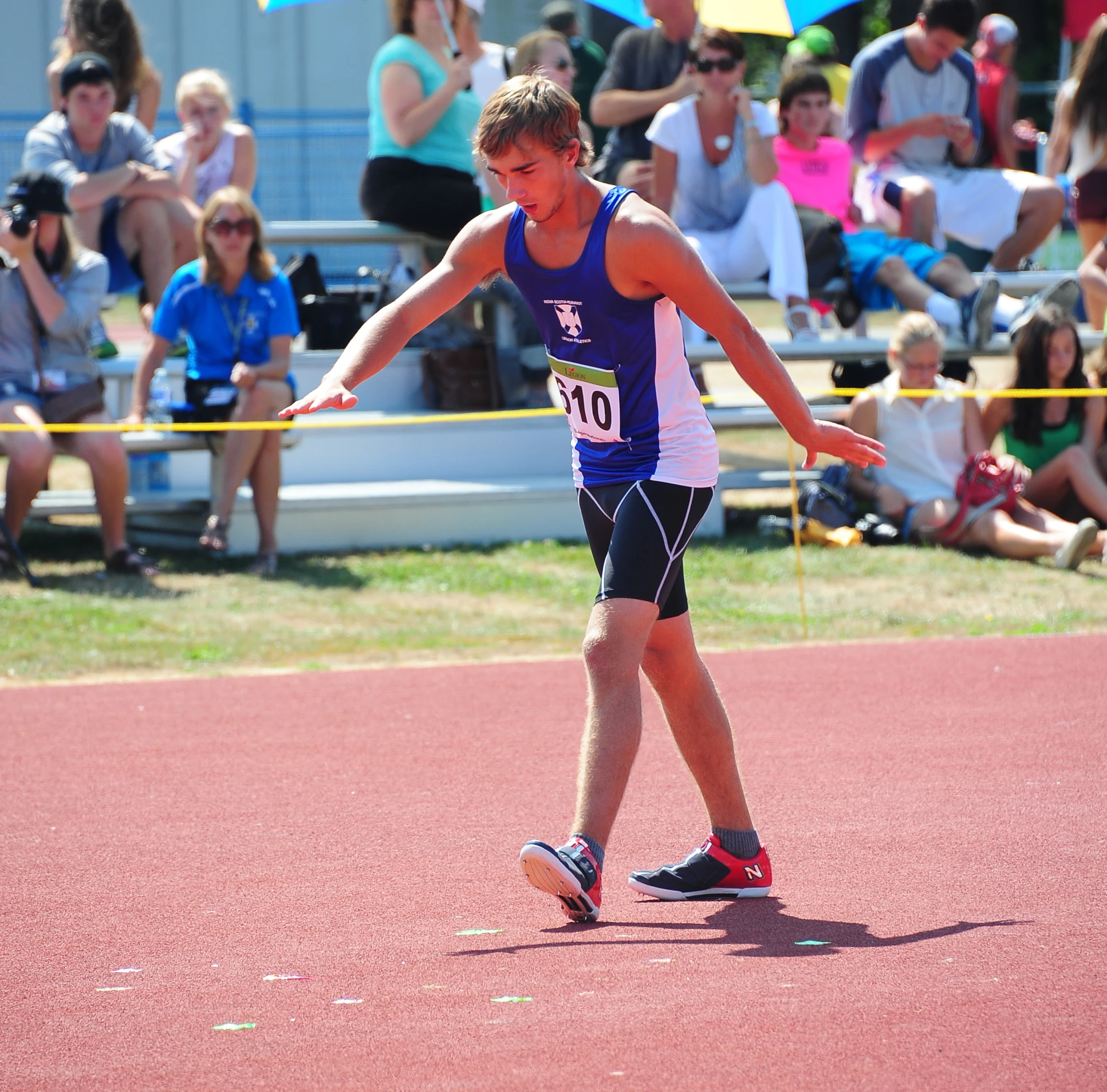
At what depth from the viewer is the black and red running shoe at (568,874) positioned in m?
3.73

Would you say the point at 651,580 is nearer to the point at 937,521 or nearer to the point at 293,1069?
the point at 293,1069

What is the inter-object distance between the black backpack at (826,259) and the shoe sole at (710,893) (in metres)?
7.30

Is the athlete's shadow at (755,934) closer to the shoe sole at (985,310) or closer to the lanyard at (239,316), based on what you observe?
the lanyard at (239,316)

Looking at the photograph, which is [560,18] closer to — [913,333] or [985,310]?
[985,310]

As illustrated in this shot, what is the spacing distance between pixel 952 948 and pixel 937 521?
20.1ft

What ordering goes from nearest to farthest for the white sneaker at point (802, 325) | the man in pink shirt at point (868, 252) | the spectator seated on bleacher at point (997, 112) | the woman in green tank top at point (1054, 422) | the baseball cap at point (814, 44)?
the woman in green tank top at point (1054, 422) → the white sneaker at point (802, 325) → the man in pink shirt at point (868, 252) → the spectator seated on bleacher at point (997, 112) → the baseball cap at point (814, 44)

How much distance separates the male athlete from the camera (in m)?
3.83

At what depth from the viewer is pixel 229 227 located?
29.8 ft

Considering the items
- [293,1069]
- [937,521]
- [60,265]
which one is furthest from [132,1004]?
[937,521]

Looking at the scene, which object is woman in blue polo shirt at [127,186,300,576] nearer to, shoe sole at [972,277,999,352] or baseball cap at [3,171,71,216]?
baseball cap at [3,171,71,216]

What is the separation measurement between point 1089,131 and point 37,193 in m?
7.00

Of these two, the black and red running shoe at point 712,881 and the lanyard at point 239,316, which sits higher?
the lanyard at point 239,316

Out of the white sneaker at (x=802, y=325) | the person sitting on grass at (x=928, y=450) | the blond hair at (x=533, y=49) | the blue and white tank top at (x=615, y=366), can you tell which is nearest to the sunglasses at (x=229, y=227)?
the blond hair at (x=533, y=49)

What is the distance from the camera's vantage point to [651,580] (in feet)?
12.9
